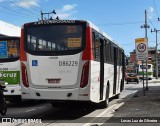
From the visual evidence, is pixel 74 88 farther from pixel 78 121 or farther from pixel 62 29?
pixel 62 29

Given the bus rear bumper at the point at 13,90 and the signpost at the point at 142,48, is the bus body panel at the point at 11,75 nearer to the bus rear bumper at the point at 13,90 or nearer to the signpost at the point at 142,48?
the bus rear bumper at the point at 13,90

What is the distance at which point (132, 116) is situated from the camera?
1398 cm

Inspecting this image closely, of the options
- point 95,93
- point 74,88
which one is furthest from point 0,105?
point 95,93

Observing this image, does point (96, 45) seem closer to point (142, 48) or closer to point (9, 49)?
point (9, 49)

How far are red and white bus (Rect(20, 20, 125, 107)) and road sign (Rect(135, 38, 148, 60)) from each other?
10814 millimetres

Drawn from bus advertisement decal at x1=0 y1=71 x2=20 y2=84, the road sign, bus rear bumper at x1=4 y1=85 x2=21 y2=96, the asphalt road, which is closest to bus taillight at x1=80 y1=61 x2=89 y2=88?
the asphalt road

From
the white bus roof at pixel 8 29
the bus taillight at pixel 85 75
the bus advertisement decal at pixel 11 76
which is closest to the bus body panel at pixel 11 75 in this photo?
the bus advertisement decal at pixel 11 76

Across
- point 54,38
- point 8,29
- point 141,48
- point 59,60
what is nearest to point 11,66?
point 54,38

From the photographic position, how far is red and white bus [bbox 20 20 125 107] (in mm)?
13703

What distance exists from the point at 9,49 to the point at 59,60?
5.28 metres

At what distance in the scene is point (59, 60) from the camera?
546 inches

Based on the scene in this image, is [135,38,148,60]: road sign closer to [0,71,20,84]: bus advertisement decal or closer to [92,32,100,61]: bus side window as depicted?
[0,71,20,84]: bus advertisement decal

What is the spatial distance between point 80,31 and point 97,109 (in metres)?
4.52

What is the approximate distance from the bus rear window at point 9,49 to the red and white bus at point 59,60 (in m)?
4.03
